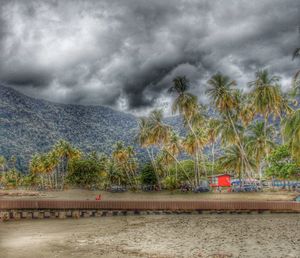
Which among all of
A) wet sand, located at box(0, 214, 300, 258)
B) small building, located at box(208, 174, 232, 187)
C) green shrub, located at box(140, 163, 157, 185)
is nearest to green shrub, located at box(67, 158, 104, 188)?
green shrub, located at box(140, 163, 157, 185)

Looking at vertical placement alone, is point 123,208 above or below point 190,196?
above

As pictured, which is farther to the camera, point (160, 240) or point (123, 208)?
point (123, 208)

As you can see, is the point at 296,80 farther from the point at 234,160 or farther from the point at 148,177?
the point at 148,177

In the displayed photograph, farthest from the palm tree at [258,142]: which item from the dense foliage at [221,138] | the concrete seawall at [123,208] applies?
the concrete seawall at [123,208]

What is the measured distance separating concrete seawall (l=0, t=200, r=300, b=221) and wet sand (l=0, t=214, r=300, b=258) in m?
6.20

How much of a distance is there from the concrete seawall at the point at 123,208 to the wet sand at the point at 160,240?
20.4ft

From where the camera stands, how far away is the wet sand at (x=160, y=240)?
16.1 meters

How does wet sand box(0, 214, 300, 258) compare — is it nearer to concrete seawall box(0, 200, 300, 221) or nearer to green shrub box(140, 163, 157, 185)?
concrete seawall box(0, 200, 300, 221)

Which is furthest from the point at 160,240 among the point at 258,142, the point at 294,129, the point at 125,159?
the point at 125,159

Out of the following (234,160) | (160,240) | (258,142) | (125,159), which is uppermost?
(258,142)

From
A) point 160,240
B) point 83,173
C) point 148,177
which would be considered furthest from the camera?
point 83,173

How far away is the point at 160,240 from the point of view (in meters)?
19.4

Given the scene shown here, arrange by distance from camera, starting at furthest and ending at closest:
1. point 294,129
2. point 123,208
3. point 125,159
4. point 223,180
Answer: point 125,159 → point 223,180 → point 123,208 → point 294,129

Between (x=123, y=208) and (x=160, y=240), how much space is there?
1551cm
